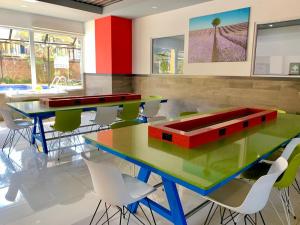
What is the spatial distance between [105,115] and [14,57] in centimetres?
423

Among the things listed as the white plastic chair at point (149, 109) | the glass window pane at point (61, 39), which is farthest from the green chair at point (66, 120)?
the glass window pane at point (61, 39)

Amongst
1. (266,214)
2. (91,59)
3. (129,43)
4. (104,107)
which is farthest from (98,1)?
(266,214)

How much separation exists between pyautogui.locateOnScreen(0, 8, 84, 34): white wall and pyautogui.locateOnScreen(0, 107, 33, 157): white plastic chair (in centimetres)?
301

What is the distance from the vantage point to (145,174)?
7.50 feet

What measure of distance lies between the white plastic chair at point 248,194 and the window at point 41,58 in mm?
6726

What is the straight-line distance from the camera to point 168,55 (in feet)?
20.9

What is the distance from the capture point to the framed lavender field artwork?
474 centimetres

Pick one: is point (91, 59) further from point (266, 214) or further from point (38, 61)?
point (266, 214)

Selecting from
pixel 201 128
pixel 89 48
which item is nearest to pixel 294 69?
pixel 201 128

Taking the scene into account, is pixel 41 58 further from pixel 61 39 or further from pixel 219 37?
pixel 219 37

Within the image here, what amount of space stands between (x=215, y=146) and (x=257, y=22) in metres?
3.68

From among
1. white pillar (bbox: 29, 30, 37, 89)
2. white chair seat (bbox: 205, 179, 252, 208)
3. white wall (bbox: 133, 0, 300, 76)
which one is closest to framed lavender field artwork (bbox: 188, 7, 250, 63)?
white wall (bbox: 133, 0, 300, 76)

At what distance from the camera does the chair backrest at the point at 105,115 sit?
13.1ft

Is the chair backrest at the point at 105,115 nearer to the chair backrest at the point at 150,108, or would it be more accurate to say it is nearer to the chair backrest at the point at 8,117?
the chair backrest at the point at 150,108
